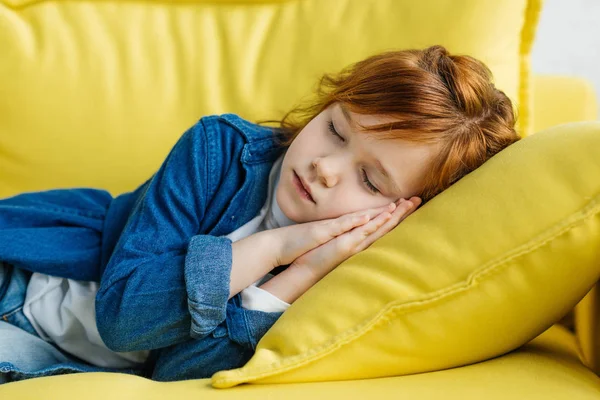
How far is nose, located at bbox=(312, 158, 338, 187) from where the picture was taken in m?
0.78

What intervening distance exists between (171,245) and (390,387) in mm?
→ 351

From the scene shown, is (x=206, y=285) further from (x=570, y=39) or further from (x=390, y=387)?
(x=570, y=39)

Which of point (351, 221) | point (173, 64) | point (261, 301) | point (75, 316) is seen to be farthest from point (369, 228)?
point (173, 64)

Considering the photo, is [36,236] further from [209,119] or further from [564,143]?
[564,143]

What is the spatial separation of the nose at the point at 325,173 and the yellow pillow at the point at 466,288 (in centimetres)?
16

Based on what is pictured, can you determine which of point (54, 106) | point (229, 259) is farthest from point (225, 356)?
point (54, 106)

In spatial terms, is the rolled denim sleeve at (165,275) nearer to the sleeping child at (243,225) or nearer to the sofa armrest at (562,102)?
the sleeping child at (243,225)

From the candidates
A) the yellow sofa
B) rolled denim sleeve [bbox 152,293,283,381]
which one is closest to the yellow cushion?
the yellow sofa

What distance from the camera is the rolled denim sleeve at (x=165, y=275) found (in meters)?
0.74

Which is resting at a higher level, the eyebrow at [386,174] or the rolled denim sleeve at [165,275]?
the eyebrow at [386,174]

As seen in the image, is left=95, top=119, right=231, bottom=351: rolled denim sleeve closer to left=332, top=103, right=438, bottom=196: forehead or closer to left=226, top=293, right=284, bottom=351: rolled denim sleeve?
left=226, top=293, right=284, bottom=351: rolled denim sleeve

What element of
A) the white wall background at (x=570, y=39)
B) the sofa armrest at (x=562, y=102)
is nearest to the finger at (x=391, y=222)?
the sofa armrest at (x=562, y=102)

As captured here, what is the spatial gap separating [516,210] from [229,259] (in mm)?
333

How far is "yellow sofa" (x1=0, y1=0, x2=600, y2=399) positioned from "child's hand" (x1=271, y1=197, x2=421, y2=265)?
14.8 inches
